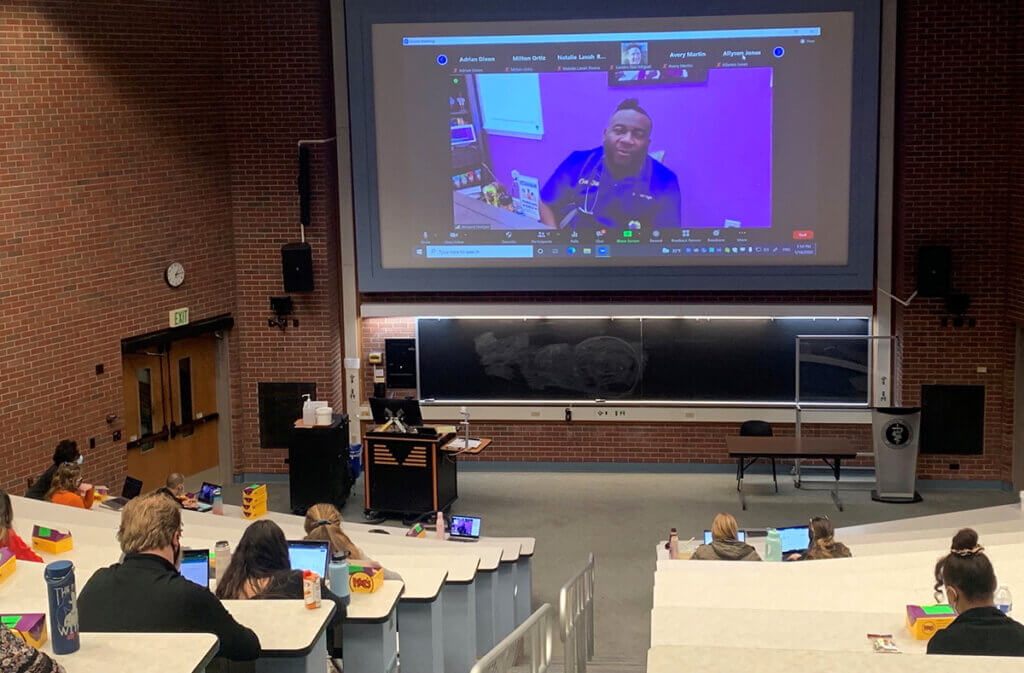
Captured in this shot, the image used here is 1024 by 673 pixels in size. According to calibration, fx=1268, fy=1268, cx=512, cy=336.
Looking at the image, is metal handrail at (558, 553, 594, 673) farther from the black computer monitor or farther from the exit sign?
the exit sign

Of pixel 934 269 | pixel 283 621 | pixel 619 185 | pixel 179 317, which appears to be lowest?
pixel 283 621

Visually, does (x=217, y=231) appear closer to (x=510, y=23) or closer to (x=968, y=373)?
(x=510, y=23)

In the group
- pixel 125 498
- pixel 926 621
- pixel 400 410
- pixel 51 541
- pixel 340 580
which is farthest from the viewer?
pixel 400 410

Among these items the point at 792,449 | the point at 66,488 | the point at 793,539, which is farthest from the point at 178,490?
the point at 792,449

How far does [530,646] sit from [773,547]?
3.79 m

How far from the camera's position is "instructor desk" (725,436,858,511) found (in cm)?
1270

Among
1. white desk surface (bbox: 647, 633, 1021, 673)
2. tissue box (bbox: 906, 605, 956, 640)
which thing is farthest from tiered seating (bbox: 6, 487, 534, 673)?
tissue box (bbox: 906, 605, 956, 640)

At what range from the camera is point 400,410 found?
12547 millimetres

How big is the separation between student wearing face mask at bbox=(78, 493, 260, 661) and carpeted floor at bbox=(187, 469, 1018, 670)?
6.08 metres

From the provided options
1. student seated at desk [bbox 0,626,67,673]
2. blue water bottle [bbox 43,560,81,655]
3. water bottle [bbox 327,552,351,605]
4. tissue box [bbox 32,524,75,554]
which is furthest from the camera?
tissue box [bbox 32,524,75,554]

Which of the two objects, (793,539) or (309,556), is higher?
(309,556)

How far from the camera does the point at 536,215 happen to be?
44.5ft

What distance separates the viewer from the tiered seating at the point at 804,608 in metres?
3.25

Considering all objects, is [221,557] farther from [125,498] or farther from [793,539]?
[793,539]
